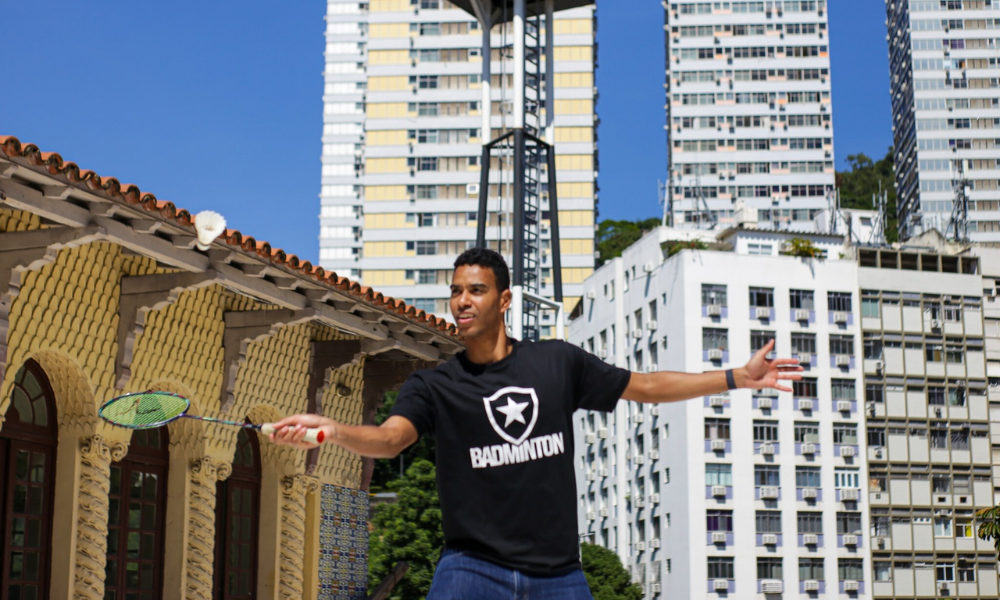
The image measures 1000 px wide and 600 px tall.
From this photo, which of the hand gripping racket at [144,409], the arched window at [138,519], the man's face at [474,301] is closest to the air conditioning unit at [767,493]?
the arched window at [138,519]

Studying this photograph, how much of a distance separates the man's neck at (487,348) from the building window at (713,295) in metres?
61.3

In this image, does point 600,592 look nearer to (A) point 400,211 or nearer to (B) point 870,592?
(B) point 870,592

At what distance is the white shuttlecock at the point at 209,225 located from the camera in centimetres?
1097

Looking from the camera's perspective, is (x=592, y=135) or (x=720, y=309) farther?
(x=592, y=135)

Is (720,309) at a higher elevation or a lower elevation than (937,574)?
higher

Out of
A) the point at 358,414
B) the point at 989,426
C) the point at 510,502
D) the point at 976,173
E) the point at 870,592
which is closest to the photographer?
the point at 510,502

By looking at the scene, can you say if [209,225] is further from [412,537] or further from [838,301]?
[838,301]

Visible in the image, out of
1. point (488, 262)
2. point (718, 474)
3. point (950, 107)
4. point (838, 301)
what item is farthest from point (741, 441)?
point (950, 107)

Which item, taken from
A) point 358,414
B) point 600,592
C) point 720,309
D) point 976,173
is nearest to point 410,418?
point 358,414

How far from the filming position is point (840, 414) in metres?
66.7

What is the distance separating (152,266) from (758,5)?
4539 inches

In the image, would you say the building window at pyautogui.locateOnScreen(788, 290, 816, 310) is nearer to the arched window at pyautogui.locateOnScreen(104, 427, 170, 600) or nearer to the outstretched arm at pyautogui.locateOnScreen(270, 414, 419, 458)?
the arched window at pyautogui.locateOnScreen(104, 427, 170, 600)

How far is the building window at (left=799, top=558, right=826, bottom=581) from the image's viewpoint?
207ft

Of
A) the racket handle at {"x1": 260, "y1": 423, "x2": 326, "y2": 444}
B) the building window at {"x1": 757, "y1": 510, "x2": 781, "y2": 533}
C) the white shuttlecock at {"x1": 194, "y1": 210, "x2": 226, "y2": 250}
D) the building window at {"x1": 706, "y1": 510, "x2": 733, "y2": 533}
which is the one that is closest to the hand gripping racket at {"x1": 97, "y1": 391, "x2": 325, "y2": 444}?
the racket handle at {"x1": 260, "y1": 423, "x2": 326, "y2": 444}
